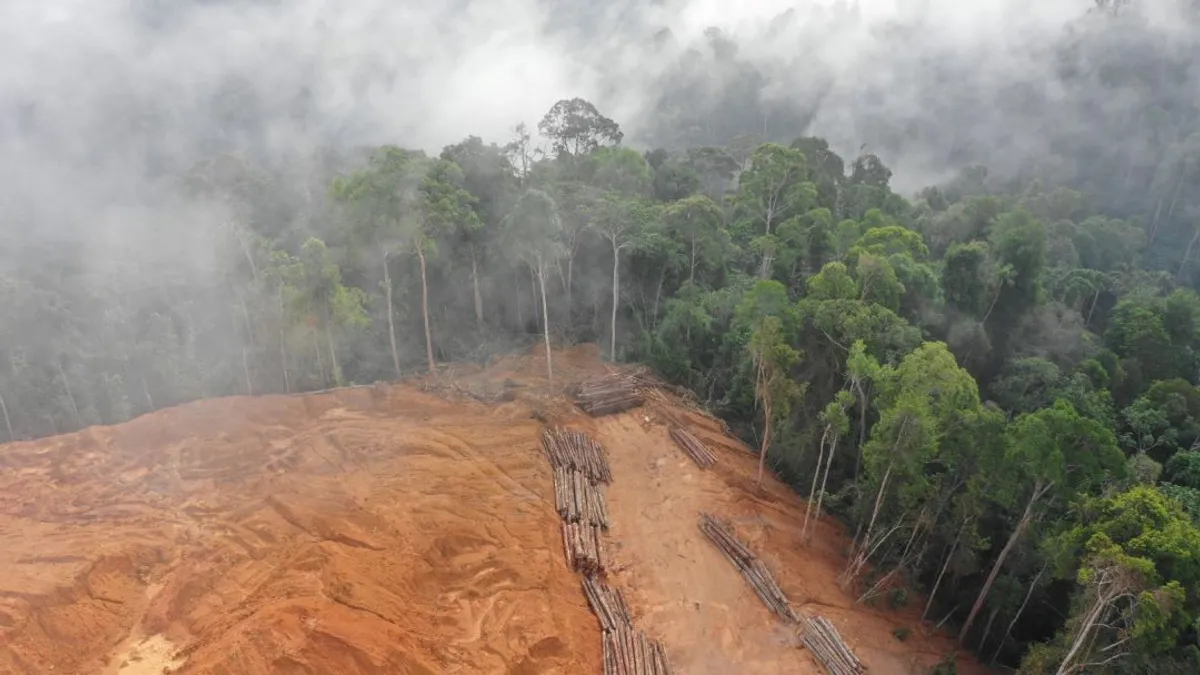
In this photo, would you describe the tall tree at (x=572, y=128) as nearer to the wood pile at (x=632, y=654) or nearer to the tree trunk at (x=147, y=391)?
the tree trunk at (x=147, y=391)

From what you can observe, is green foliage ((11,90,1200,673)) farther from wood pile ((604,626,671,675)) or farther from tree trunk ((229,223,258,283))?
wood pile ((604,626,671,675))

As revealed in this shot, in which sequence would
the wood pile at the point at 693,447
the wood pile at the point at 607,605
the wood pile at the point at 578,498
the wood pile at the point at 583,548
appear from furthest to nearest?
the wood pile at the point at 693,447 → the wood pile at the point at 578,498 → the wood pile at the point at 583,548 → the wood pile at the point at 607,605

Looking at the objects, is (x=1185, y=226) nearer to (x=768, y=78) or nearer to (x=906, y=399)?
(x=768, y=78)

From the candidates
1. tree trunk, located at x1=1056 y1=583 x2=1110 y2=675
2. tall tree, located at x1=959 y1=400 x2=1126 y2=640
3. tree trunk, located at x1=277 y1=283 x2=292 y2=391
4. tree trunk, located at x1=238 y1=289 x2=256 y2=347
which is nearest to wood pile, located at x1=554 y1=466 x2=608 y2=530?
tall tree, located at x1=959 y1=400 x2=1126 y2=640

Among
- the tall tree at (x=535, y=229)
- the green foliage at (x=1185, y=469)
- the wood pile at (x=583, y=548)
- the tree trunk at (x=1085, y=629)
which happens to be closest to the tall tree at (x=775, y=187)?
the tall tree at (x=535, y=229)

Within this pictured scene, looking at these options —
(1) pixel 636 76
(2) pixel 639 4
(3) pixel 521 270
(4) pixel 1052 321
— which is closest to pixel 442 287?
(3) pixel 521 270

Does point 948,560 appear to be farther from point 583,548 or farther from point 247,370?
point 247,370
